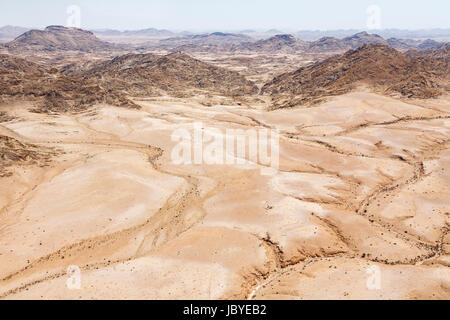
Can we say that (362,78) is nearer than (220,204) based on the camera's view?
No

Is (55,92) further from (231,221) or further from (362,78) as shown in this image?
(362,78)

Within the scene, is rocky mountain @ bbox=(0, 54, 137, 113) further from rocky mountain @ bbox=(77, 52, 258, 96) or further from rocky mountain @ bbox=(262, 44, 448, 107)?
rocky mountain @ bbox=(262, 44, 448, 107)

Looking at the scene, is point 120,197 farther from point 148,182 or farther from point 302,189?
point 302,189

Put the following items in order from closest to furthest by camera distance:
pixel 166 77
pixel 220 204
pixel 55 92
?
1. pixel 220 204
2. pixel 55 92
3. pixel 166 77

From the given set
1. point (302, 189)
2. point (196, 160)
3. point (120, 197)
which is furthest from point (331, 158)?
point (120, 197)

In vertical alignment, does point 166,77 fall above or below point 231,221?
above

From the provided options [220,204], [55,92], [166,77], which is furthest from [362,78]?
[55,92]

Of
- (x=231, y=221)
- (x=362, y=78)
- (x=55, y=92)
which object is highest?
(x=362, y=78)
